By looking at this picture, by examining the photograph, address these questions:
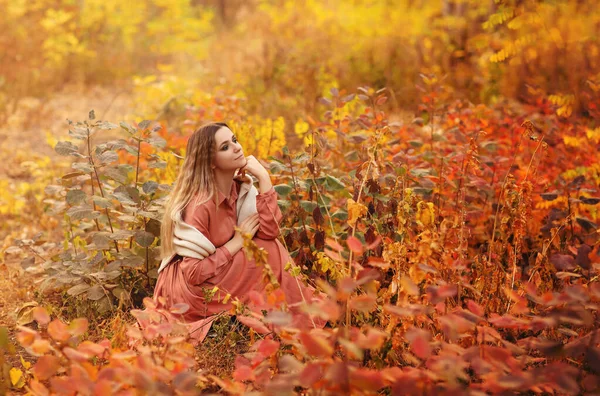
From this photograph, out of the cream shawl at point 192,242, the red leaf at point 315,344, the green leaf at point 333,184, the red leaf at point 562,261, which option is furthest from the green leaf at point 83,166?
the red leaf at point 562,261

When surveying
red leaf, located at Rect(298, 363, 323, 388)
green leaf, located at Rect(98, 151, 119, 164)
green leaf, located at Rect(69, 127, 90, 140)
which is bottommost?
red leaf, located at Rect(298, 363, 323, 388)

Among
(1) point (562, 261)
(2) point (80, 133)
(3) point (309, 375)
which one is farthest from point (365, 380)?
(2) point (80, 133)

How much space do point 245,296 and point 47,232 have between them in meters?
2.12

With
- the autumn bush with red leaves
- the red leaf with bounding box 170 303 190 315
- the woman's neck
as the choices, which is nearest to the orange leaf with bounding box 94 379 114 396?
the autumn bush with red leaves

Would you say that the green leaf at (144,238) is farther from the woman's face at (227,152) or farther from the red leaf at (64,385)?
the red leaf at (64,385)

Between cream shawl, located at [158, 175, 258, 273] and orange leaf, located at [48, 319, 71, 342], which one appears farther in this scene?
cream shawl, located at [158, 175, 258, 273]

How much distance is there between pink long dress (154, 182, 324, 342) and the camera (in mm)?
2885

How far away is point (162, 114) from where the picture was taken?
6.43 m

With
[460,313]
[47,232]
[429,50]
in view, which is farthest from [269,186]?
[429,50]

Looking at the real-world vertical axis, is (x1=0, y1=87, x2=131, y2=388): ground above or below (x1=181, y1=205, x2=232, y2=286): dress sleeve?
below

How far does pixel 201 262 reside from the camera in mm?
2887

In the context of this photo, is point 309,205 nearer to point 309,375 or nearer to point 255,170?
point 255,170

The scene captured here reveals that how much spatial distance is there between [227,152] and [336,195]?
1.32 meters

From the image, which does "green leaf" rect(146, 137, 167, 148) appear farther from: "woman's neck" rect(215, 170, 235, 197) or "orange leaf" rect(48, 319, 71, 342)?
"orange leaf" rect(48, 319, 71, 342)
